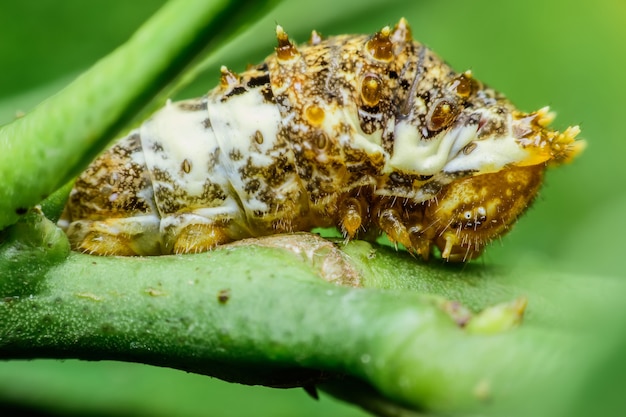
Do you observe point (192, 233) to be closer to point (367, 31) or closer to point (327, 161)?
point (327, 161)

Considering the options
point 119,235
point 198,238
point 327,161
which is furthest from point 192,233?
point 327,161

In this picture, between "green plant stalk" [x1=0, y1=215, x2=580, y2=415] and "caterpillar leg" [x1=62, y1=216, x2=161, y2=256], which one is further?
"caterpillar leg" [x1=62, y1=216, x2=161, y2=256]

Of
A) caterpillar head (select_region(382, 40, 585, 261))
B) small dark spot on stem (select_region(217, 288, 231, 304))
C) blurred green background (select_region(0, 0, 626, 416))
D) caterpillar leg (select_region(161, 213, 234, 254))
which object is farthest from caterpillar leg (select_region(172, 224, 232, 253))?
blurred green background (select_region(0, 0, 626, 416))

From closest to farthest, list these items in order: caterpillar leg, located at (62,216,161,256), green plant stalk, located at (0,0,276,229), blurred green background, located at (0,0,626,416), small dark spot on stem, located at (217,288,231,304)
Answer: green plant stalk, located at (0,0,276,229) → small dark spot on stem, located at (217,288,231,304) → caterpillar leg, located at (62,216,161,256) → blurred green background, located at (0,0,626,416)

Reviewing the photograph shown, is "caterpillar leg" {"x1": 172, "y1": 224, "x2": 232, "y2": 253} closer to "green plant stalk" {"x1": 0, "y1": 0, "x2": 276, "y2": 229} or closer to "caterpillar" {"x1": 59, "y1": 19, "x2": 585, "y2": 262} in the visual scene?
"caterpillar" {"x1": 59, "y1": 19, "x2": 585, "y2": 262}

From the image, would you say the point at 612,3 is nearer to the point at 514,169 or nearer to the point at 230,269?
the point at 514,169

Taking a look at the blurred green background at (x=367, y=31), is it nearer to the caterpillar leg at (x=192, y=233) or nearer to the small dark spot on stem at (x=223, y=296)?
the caterpillar leg at (x=192, y=233)

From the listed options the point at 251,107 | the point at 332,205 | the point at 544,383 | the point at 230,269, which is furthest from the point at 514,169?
the point at 544,383
